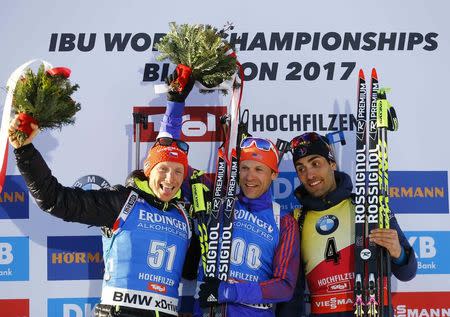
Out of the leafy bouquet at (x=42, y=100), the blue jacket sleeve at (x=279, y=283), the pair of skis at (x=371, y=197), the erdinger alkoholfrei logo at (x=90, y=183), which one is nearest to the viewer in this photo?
the leafy bouquet at (x=42, y=100)

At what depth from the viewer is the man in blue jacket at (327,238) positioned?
4.06 m

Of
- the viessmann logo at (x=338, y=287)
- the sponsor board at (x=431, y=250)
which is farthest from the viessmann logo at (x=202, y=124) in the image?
the sponsor board at (x=431, y=250)

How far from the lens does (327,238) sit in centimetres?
414

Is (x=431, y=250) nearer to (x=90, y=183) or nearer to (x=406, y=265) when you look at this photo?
(x=406, y=265)

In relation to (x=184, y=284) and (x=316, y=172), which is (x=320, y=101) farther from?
(x=184, y=284)

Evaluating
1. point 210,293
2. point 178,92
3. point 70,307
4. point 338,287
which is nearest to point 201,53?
point 178,92

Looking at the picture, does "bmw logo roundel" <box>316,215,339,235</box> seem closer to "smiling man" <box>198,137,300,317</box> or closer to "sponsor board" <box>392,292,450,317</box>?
"smiling man" <box>198,137,300,317</box>

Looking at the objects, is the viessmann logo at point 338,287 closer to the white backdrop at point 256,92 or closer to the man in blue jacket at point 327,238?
the man in blue jacket at point 327,238

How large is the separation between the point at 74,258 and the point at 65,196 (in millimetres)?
1038

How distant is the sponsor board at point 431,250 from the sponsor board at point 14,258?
109 inches

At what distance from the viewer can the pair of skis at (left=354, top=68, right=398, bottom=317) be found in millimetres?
4000

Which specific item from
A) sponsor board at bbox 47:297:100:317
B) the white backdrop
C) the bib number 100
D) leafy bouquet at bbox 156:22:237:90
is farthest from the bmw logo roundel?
sponsor board at bbox 47:297:100:317

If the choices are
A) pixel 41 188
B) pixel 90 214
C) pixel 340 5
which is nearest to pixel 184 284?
pixel 90 214

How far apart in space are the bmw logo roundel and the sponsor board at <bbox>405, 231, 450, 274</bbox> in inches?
33.2
